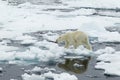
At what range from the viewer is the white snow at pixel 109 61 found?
7.67 meters

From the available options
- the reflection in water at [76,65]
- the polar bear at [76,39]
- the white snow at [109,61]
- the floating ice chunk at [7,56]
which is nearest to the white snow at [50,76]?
the reflection in water at [76,65]

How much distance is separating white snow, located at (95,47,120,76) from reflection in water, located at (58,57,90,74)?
291 millimetres

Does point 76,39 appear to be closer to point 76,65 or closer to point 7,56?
point 76,65

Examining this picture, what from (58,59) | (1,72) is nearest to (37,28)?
(58,59)

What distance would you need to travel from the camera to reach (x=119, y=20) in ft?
47.1

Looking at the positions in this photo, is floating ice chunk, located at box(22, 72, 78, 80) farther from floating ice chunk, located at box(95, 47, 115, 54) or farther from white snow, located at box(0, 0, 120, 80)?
floating ice chunk, located at box(95, 47, 115, 54)

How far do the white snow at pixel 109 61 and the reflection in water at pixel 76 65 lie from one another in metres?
0.29

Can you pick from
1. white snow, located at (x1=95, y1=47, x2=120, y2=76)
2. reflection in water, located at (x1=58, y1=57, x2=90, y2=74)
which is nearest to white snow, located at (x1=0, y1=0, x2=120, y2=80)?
white snow, located at (x1=95, y1=47, x2=120, y2=76)

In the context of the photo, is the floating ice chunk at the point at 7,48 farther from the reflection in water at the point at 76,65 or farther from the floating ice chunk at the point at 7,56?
the reflection in water at the point at 76,65

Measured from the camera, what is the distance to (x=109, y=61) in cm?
840

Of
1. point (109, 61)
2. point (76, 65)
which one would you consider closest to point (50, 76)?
point (76, 65)

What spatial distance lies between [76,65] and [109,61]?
766 mm

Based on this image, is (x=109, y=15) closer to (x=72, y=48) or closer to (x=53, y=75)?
(x=72, y=48)

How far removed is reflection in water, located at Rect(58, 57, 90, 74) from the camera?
26.1ft
